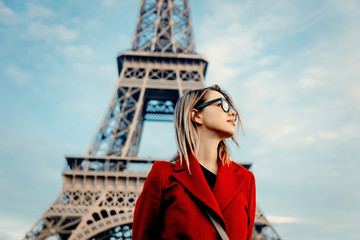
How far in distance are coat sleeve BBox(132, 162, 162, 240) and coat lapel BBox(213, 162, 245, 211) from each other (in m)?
0.35

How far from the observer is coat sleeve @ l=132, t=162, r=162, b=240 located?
6.69 feet

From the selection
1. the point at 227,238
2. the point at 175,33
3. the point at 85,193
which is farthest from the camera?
the point at 175,33

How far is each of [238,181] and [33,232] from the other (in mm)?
16158

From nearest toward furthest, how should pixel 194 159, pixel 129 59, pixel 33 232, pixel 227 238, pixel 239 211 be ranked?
pixel 227 238, pixel 239 211, pixel 194 159, pixel 33 232, pixel 129 59

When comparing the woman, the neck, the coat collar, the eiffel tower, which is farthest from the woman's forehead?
the eiffel tower

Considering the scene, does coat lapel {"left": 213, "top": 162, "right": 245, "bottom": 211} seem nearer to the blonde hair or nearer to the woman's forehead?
the blonde hair

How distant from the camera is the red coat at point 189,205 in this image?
6.47 ft

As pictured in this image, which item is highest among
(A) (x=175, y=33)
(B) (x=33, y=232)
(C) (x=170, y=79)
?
(A) (x=175, y=33)

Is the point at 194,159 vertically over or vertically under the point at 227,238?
over

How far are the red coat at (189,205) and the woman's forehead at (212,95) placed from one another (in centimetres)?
46

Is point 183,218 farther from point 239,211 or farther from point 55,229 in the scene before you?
point 55,229

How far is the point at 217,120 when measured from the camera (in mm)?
2318

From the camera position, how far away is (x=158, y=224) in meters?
2.10

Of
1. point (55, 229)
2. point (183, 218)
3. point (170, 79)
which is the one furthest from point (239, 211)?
point (170, 79)
